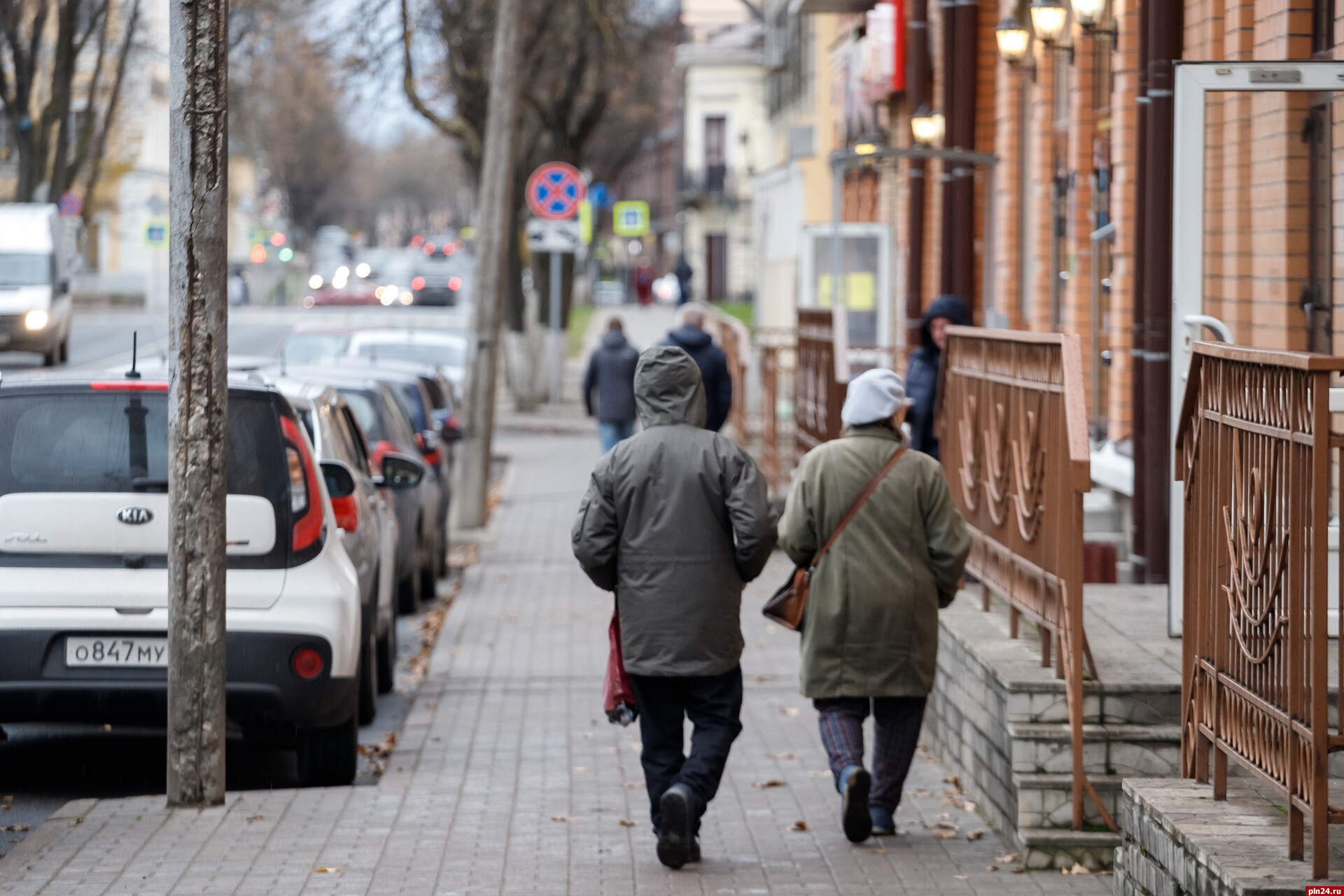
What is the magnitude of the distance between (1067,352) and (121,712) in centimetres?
360

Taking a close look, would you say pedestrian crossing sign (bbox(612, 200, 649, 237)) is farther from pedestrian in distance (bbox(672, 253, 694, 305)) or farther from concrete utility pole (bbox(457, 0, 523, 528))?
concrete utility pole (bbox(457, 0, 523, 528))

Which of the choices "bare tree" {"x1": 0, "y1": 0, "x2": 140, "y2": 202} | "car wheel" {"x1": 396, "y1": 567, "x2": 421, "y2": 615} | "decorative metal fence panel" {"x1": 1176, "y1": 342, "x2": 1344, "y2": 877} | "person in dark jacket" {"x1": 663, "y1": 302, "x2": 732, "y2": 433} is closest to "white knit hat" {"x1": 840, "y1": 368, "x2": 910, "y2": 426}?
"decorative metal fence panel" {"x1": 1176, "y1": 342, "x2": 1344, "y2": 877}

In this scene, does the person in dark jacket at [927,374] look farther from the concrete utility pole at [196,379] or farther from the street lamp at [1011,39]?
the concrete utility pole at [196,379]

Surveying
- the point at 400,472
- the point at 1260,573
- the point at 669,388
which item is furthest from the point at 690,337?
the point at 1260,573

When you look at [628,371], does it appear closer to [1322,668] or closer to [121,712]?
[121,712]

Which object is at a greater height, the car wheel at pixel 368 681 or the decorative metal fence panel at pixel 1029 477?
the decorative metal fence panel at pixel 1029 477

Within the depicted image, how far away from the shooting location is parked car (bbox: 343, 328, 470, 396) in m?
19.8

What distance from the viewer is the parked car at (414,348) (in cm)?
1977

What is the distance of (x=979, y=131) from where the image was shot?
1877 centimetres

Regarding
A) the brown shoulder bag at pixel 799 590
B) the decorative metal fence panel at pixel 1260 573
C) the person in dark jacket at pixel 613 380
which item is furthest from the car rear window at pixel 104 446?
the person in dark jacket at pixel 613 380

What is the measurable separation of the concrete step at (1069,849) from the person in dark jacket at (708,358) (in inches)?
329

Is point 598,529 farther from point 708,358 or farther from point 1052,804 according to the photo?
point 708,358

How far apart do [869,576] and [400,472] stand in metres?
3.93

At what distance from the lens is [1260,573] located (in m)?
4.29
